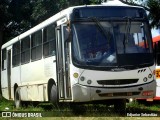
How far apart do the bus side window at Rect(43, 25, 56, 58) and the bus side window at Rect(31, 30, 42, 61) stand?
0.59 metres

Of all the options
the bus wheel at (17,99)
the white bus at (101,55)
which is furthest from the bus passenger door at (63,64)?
the bus wheel at (17,99)

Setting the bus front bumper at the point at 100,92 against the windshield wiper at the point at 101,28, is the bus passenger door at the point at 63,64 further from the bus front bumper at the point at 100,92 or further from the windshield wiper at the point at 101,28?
the windshield wiper at the point at 101,28

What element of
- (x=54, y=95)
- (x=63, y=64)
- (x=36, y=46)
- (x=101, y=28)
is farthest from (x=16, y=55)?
(x=101, y=28)

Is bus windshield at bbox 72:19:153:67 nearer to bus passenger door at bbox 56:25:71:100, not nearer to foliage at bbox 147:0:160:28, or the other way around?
bus passenger door at bbox 56:25:71:100

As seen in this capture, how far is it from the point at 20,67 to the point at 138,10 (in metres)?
7.51

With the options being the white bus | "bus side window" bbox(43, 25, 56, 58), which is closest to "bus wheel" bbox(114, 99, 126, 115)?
the white bus

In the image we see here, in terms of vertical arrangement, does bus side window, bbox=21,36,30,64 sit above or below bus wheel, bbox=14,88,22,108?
above

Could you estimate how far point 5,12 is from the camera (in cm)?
3075

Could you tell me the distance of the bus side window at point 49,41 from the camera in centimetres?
1427

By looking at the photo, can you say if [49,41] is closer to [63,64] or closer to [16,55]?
[63,64]

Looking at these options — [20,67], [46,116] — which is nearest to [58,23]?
[46,116]

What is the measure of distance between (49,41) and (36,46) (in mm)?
1829

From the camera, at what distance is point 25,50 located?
18.2 m

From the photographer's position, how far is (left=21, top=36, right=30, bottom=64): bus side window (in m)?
17.8
